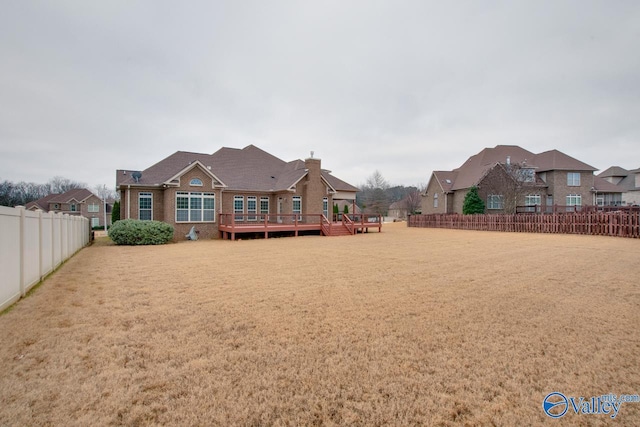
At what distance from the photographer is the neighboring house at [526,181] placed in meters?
31.0

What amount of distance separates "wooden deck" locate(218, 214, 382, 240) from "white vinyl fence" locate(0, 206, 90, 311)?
10.7 metres

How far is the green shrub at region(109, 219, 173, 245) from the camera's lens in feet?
54.0

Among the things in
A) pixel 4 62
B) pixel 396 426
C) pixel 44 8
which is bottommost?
pixel 396 426

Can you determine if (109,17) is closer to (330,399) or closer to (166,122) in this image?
(166,122)

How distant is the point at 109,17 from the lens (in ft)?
39.6

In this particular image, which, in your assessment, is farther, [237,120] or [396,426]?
[237,120]

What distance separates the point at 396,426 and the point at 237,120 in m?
24.9

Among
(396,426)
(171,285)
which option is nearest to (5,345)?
(171,285)

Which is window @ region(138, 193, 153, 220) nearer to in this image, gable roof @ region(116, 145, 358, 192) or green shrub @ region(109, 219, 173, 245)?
gable roof @ region(116, 145, 358, 192)

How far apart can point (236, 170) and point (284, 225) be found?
707 centimetres

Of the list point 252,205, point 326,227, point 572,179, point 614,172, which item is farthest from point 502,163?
point 614,172

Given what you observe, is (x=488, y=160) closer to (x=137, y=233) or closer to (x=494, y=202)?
(x=494, y=202)

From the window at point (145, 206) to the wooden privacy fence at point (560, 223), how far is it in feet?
86.1

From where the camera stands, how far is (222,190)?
21406 millimetres
